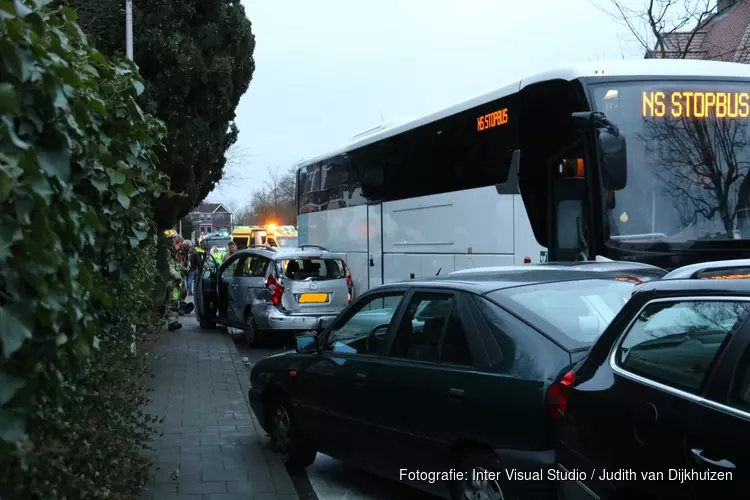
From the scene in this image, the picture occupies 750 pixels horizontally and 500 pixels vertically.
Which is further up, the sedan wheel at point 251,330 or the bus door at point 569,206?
the bus door at point 569,206

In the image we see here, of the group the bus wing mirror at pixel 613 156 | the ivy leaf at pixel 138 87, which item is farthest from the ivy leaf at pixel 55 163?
the bus wing mirror at pixel 613 156

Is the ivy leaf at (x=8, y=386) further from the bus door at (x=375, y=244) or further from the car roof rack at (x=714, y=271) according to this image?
the bus door at (x=375, y=244)

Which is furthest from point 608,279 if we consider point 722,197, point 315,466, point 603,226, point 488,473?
point 722,197

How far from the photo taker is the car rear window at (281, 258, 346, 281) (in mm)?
14281

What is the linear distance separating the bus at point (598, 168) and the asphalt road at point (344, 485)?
3824 millimetres

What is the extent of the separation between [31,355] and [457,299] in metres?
3.22

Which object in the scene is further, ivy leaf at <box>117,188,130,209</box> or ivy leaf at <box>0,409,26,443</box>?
ivy leaf at <box>117,188,130,209</box>

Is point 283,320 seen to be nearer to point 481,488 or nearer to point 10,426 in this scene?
point 481,488

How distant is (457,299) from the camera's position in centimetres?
517

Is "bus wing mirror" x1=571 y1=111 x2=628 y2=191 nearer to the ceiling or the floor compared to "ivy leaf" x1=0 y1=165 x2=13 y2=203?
nearer to the ceiling

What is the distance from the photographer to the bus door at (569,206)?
9359 mm

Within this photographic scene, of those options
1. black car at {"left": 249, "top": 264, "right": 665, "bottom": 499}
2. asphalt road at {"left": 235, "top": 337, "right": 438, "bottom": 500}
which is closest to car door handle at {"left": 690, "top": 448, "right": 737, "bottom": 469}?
black car at {"left": 249, "top": 264, "right": 665, "bottom": 499}

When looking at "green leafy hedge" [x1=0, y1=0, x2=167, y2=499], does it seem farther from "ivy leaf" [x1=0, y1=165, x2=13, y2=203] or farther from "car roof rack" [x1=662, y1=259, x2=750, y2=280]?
"car roof rack" [x1=662, y1=259, x2=750, y2=280]

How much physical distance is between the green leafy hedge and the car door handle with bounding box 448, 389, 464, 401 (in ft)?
6.42
